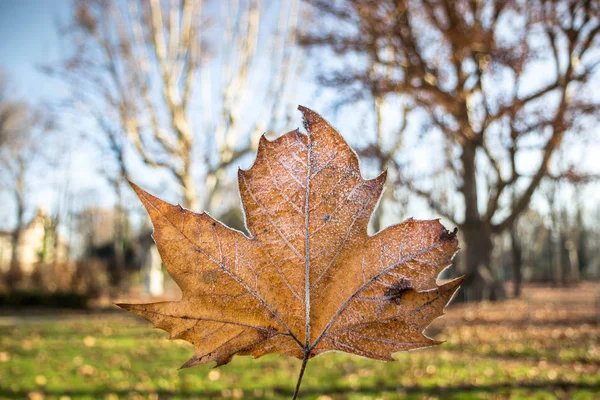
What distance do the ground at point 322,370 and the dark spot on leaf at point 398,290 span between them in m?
3.93

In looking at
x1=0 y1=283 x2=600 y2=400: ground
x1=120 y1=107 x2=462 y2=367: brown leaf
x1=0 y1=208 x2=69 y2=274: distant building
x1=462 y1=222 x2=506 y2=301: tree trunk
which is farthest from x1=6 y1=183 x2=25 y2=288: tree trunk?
x1=120 y1=107 x2=462 y2=367: brown leaf

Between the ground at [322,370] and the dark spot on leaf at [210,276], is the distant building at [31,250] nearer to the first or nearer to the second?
the ground at [322,370]

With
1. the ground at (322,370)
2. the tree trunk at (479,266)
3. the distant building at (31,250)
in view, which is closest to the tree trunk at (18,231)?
the distant building at (31,250)

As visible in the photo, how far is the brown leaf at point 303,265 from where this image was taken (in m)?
0.55

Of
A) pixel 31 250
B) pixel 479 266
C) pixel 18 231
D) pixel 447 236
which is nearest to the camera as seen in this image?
pixel 447 236

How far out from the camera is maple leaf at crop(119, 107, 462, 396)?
550 mm

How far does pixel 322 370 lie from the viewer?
21.2 ft

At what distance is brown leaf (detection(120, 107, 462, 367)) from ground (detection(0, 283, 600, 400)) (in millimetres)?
3842

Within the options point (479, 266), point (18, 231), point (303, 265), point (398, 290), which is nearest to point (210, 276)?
point (303, 265)

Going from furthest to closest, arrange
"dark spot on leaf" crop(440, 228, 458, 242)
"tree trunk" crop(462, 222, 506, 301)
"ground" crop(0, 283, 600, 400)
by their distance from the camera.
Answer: "tree trunk" crop(462, 222, 506, 301) < "ground" crop(0, 283, 600, 400) < "dark spot on leaf" crop(440, 228, 458, 242)

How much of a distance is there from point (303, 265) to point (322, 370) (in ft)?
20.6

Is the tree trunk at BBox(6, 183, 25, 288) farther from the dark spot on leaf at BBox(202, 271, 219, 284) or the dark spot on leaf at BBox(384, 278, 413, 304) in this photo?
the dark spot on leaf at BBox(384, 278, 413, 304)

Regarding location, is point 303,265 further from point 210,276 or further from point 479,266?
point 479,266

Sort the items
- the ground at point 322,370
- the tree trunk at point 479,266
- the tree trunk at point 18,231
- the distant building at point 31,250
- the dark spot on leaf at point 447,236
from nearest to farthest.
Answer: the dark spot on leaf at point 447,236
the ground at point 322,370
the tree trunk at point 479,266
the distant building at point 31,250
the tree trunk at point 18,231
